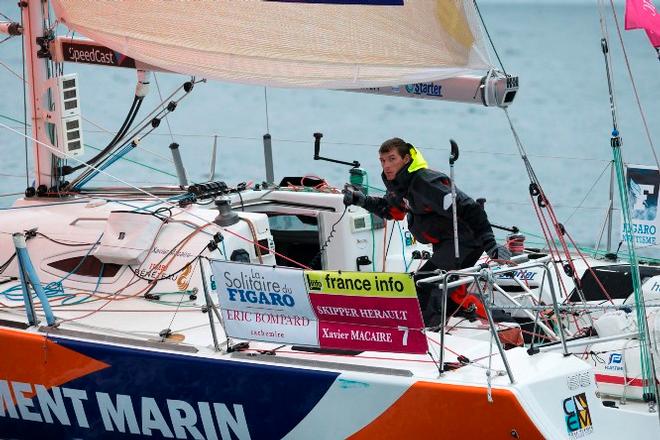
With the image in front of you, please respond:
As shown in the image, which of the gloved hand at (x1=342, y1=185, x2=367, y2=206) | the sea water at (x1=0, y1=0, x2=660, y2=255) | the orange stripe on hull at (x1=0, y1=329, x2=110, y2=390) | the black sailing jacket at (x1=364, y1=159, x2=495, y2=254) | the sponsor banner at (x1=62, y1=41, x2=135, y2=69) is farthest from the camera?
the sea water at (x1=0, y1=0, x2=660, y2=255)

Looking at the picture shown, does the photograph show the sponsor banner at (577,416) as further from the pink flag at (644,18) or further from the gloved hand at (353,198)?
the pink flag at (644,18)

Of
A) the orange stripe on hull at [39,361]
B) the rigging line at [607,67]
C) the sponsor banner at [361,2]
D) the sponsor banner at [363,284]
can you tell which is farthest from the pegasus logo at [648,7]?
the orange stripe on hull at [39,361]

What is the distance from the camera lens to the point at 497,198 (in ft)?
51.3

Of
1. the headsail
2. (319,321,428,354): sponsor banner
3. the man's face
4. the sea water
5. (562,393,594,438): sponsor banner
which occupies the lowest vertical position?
the sea water

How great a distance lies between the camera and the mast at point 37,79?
321 inches

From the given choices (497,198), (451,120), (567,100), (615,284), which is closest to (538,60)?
(567,100)

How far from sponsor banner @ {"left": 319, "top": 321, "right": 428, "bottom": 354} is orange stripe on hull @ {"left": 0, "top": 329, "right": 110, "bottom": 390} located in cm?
111

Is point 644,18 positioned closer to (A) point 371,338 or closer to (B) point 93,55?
(A) point 371,338

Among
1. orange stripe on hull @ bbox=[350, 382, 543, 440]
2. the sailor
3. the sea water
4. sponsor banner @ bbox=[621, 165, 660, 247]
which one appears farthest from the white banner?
the sea water

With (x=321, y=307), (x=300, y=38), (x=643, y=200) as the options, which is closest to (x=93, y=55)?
(x=300, y=38)

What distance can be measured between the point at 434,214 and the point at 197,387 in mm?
1447

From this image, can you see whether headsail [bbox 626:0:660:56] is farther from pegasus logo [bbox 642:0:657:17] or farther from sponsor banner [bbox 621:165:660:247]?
sponsor banner [bbox 621:165:660:247]

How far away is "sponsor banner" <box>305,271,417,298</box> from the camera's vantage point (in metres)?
6.15

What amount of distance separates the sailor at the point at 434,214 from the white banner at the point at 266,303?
89 centimetres
